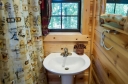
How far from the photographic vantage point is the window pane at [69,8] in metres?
1.65

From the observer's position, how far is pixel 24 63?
1082mm

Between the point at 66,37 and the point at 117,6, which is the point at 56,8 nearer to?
the point at 66,37

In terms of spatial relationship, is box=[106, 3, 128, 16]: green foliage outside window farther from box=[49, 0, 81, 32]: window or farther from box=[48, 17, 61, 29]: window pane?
box=[48, 17, 61, 29]: window pane

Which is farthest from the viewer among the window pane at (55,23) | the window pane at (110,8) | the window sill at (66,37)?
the window pane at (55,23)

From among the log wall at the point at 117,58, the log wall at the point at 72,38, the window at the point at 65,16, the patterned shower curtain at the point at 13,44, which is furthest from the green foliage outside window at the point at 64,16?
the log wall at the point at 117,58

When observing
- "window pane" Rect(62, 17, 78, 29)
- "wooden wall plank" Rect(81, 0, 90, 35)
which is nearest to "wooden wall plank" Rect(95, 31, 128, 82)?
"wooden wall plank" Rect(81, 0, 90, 35)

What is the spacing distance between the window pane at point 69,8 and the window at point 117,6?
0.61m

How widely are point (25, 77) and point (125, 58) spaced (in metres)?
0.89

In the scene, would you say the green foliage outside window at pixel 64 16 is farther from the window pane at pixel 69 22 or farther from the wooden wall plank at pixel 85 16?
the wooden wall plank at pixel 85 16

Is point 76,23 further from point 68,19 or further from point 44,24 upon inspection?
point 44,24

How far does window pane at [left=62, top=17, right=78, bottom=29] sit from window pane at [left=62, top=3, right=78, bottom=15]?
0.07m

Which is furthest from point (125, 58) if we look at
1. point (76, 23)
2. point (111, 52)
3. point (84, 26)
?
point (76, 23)

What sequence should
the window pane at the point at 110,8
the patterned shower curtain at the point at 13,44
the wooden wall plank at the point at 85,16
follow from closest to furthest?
the patterned shower curtain at the point at 13,44 → the window pane at the point at 110,8 → the wooden wall plank at the point at 85,16

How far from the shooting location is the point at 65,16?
1688mm
